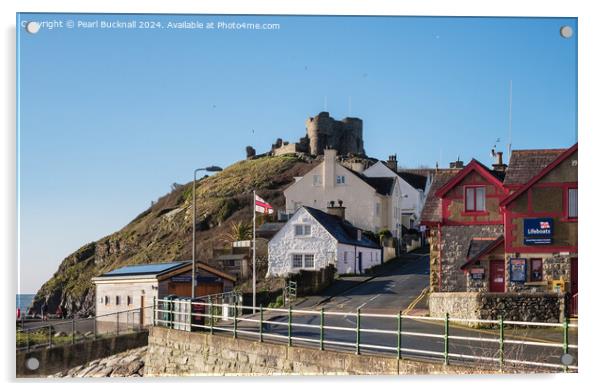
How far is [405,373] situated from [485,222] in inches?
659

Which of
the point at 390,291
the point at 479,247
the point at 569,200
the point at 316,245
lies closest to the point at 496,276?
the point at 479,247

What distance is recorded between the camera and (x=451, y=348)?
1952 centimetres


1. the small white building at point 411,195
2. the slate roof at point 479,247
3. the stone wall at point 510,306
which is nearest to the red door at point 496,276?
the slate roof at point 479,247

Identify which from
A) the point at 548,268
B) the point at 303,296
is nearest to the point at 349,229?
the point at 303,296

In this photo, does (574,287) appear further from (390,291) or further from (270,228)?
(270,228)

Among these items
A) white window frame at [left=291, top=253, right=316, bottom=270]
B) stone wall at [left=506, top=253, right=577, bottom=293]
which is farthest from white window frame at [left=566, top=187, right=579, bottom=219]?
white window frame at [left=291, top=253, right=316, bottom=270]

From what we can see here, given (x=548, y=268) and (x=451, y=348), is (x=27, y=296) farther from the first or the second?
(x=548, y=268)

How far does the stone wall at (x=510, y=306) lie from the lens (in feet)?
78.2

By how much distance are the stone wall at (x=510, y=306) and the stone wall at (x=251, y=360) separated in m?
6.40

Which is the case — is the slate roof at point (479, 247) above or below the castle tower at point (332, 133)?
below

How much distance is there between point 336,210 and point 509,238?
703 inches

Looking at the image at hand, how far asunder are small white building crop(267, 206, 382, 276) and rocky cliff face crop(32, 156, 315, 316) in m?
6.63

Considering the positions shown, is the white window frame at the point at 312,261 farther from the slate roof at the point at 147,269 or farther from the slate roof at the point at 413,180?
the slate roof at the point at 147,269

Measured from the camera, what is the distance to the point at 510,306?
24.5 metres
